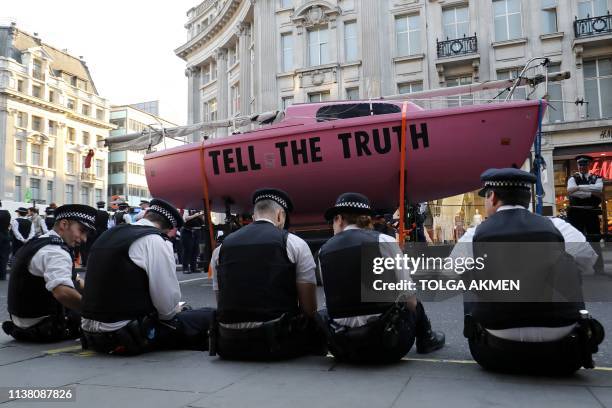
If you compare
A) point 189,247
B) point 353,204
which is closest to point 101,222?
point 189,247

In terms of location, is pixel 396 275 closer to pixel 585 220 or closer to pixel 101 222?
pixel 585 220

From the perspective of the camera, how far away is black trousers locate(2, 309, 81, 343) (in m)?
4.04

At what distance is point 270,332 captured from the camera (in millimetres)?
3262

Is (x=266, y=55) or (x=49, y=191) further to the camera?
(x=49, y=191)

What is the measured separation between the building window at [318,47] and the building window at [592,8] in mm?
11344

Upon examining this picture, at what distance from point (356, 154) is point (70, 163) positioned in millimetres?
61626

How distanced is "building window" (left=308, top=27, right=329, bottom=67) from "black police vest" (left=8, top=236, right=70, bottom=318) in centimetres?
2362

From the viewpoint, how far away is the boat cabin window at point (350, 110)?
326 inches

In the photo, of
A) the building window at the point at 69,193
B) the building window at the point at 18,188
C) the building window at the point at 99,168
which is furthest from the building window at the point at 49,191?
the building window at the point at 99,168

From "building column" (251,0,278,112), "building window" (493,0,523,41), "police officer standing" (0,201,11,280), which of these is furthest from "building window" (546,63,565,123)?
"police officer standing" (0,201,11,280)

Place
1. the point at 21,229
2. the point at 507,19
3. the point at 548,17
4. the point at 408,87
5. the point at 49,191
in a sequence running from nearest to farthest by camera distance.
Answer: the point at 21,229
the point at 548,17
the point at 507,19
the point at 408,87
the point at 49,191

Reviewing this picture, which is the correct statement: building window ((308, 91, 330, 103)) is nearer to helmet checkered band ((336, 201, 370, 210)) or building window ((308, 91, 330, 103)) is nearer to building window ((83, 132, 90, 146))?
helmet checkered band ((336, 201, 370, 210))

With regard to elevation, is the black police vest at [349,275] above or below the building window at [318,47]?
below

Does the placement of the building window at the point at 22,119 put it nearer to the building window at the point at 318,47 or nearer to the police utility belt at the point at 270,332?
the building window at the point at 318,47
